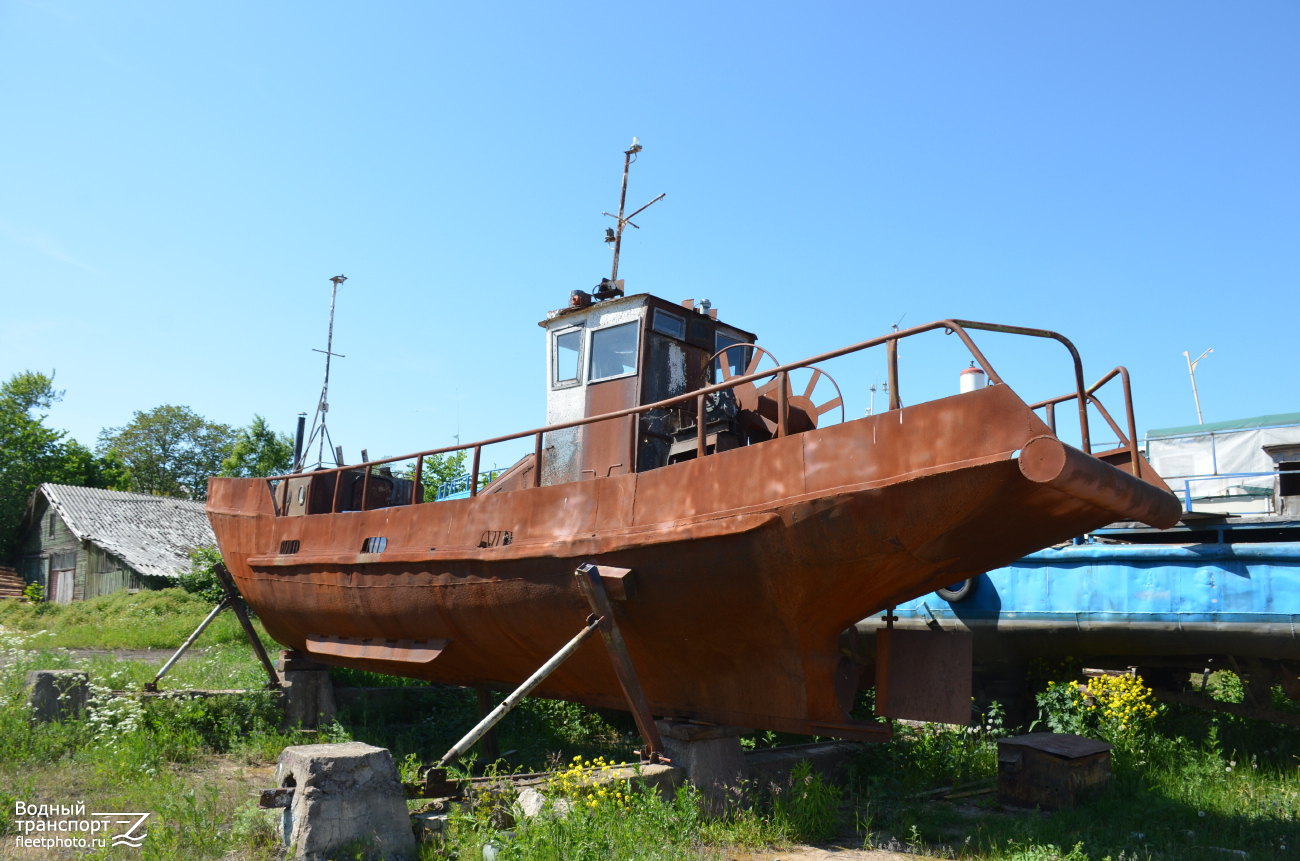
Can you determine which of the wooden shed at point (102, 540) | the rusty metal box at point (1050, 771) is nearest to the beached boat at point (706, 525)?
the rusty metal box at point (1050, 771)

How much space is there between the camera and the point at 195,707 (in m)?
8.52

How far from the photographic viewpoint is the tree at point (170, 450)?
4334cm

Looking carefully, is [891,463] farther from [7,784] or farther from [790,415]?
[7,784]

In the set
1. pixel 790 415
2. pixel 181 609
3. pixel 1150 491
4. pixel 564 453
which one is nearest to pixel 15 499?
pixel 181 609

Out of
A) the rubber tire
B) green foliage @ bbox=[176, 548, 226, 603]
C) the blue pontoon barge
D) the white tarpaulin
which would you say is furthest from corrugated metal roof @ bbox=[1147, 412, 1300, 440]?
green foliage @ bbox=[176, 548, 226, 603]

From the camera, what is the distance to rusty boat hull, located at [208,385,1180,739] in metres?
5.09

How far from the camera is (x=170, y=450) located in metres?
44.8

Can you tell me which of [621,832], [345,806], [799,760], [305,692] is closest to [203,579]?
[305,692]

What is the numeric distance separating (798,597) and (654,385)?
2829 millimetres

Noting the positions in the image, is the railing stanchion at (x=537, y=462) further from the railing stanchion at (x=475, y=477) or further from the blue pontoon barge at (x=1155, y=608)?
the blue pontoon barge at (x=1155, y=608)

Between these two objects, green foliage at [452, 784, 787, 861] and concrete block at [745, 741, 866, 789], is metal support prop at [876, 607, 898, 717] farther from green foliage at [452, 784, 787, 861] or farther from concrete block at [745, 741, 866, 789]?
green foliage at [452, 784, 787, 861]

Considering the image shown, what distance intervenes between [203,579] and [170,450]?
27.8 meters

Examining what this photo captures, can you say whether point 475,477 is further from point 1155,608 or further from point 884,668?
point 1155,608

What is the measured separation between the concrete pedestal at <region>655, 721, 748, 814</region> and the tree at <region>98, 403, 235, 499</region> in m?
42.2
